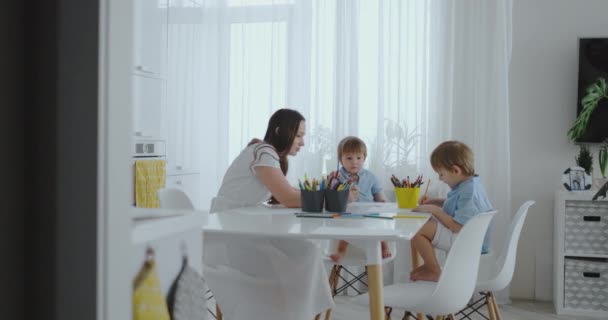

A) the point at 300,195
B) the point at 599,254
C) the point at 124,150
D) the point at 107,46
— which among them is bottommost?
the point at 599,254

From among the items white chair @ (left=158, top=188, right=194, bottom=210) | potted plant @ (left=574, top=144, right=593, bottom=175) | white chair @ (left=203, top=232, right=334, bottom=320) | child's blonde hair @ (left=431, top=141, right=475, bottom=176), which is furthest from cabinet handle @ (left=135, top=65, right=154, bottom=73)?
potted plant @ (left=574, top=144, right=593, bottom=175)

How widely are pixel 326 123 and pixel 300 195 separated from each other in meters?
1.60

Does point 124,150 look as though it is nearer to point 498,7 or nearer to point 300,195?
point 300,195

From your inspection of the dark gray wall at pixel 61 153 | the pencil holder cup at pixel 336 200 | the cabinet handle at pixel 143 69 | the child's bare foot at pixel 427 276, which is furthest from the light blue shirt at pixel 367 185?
the dark gray wall at pixel 61 153

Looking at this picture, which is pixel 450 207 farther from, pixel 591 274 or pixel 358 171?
pixel 591 274

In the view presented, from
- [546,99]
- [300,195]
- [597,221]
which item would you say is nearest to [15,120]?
[300,195]

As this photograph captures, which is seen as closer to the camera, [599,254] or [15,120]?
[15,120]

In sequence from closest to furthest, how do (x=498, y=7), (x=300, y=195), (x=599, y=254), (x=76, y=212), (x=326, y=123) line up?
(x=76, y=212)
(x=300, y=195)
(x=599, y=254)
(x=498, y=7)
(x=326, y=123)

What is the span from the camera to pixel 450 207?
8.85 feet

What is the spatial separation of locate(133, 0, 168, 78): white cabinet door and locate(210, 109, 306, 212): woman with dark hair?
1.36 meters

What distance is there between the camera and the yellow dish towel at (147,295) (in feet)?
2.45

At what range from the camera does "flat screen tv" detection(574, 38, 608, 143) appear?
3822mm

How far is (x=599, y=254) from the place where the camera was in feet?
11.7

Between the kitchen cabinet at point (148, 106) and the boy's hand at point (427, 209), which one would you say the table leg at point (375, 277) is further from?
the kitchen cabinet at point (148, 106)
